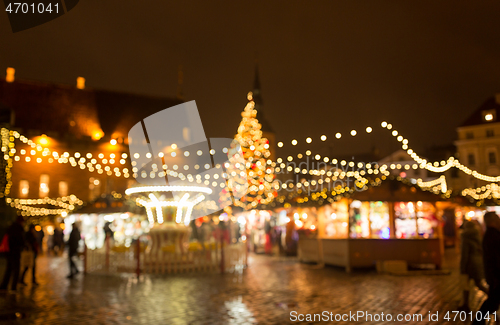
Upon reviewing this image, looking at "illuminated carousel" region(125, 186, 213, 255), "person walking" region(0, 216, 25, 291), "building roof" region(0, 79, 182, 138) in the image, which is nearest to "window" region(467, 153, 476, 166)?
"building roof" region(0, 79, 182, 138)

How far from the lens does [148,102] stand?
46.2 m

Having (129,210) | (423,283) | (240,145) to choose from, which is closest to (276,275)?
(423,283)

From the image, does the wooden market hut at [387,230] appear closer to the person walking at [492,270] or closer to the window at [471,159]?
the person walking at [492,270]

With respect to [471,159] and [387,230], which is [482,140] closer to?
[471,159]

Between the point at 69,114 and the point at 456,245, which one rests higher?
the point at 69,114

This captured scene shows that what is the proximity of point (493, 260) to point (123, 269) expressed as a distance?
12.0 meters

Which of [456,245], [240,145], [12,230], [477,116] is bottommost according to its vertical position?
[456,245]

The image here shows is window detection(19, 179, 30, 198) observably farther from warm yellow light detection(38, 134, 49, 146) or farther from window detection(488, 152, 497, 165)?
window detection(488, 152, 497, 165)

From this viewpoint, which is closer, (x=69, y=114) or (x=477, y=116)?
(x=69, y=114)

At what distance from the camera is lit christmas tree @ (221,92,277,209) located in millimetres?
23578

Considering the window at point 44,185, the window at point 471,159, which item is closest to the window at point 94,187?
the window at point 44,185

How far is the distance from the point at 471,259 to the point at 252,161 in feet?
56.1

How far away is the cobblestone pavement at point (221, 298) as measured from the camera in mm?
7258

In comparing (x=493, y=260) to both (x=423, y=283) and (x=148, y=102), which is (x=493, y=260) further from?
(x=148, y=102)
